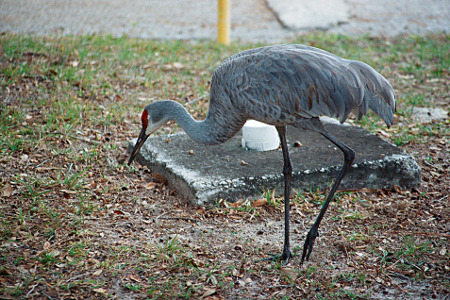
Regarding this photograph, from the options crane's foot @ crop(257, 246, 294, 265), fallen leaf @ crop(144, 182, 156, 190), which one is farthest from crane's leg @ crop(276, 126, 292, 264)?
fallen leaf @ crop(144, 182, 156, 190)

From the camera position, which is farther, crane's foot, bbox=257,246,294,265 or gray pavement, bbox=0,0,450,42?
gray pavement, bbox=0,0,450,42

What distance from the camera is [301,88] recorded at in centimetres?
358

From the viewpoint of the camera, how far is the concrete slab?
9617 mm

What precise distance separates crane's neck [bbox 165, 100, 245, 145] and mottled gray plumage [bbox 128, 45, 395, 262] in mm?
53

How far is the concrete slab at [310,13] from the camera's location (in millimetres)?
9617

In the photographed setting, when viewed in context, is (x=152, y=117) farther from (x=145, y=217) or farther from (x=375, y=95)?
(x=375, y=95)

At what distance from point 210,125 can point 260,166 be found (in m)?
0.77

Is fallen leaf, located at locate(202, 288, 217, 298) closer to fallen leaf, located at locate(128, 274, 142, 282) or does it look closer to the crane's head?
fallen leaf, located at locate(128, 274, 142, 282)

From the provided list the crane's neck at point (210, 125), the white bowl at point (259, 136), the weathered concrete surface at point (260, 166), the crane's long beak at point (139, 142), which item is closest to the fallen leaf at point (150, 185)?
the weathered concrete surface at point (260, 166)

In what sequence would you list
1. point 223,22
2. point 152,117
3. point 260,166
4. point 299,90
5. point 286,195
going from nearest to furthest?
1. point 299,90
2. point 286,195
3. point 152,117
4. point 260,166
5. point 223,22

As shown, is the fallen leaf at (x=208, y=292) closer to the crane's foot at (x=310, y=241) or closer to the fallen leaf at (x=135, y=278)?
the fallen leaf at (x=135, y=278)

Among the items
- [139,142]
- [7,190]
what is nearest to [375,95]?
[139,142]

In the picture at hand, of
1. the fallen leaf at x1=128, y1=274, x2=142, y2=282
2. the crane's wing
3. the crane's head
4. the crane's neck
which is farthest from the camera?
the crane's head

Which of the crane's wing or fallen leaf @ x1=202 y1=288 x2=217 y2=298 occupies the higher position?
the crane's wing
